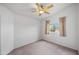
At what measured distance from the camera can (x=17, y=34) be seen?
7.31 ft

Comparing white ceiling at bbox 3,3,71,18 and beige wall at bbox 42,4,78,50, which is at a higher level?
white ceiling at bbox 3,3,71,18

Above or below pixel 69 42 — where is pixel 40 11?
above


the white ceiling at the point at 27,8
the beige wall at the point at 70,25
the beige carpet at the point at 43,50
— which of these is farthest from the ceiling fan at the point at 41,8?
the beige carpet at the point at 43,50

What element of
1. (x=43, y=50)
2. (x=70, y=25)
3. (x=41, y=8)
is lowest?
(x=43, y=50)

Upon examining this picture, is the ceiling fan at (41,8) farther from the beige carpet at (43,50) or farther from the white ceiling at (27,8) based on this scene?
the beige carpet at (43,50)

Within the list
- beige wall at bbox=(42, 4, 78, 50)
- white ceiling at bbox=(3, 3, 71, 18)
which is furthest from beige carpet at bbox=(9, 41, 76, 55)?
white ceiling at bbox=(3, 3, 71, 18)

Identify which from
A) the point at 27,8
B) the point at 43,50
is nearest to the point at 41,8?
the point at 27,8

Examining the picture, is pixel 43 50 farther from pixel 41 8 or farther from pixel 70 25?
pixel 41 8

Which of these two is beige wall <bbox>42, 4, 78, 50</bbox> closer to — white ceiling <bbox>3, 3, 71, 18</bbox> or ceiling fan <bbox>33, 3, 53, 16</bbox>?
white ceiling <bbox>3, 3, 71, 18</bbox>

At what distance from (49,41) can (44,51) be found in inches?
9.2

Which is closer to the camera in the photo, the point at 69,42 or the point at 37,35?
the point at 69,42

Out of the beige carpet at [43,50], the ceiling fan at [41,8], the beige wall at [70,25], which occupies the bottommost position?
the beige carpet at [43,50]
